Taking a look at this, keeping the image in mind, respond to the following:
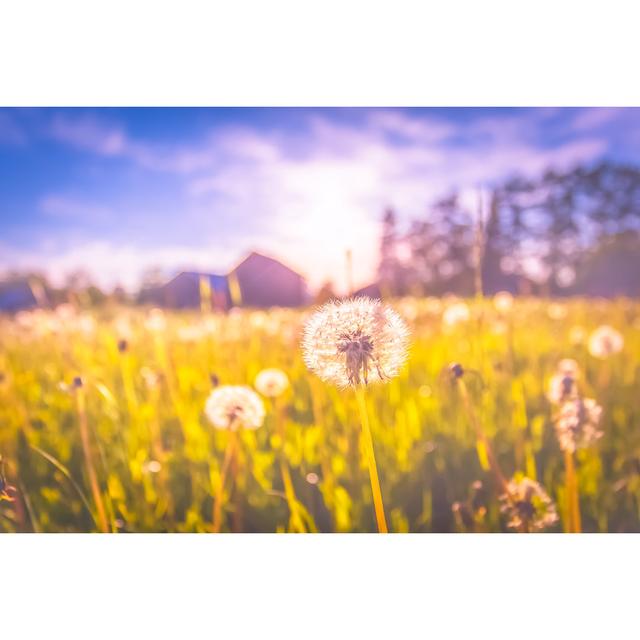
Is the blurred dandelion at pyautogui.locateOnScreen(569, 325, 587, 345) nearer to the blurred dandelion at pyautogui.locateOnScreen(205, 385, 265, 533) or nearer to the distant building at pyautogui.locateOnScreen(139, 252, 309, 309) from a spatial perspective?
the distant building at pyautogui.locateOnScreen(139, 252, 309, 309)

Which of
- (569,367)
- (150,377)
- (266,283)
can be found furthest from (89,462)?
(569,367)

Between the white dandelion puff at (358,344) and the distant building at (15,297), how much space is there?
793 millimetres

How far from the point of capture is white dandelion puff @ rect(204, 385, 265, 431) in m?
1.22

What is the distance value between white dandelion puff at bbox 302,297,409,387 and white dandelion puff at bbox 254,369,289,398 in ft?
0.97

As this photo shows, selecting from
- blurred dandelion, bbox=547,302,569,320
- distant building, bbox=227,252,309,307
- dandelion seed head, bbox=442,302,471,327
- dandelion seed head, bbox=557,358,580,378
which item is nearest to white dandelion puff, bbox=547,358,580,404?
dandelion seed head, bbox=557,358,580,378

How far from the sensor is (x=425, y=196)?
1.27 m

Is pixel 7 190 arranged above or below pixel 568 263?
above

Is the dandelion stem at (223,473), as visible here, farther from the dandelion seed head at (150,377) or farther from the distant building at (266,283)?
the distant building at (266,283)

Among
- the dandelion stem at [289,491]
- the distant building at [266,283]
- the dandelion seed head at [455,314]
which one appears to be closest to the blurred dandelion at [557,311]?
the dandelion seed head at [455,314]

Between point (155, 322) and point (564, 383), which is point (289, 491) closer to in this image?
point (155, 322)

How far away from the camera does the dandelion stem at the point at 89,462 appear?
4.27ft
